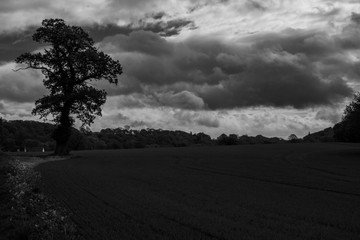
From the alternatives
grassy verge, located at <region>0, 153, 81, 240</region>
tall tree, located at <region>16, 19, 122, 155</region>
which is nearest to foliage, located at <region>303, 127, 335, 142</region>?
tall tree, located at <region>16, 19, 122, 155</region>

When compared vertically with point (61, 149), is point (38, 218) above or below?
below

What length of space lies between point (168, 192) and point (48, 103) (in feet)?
134

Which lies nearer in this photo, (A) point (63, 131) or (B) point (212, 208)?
(B) point (212, 208)

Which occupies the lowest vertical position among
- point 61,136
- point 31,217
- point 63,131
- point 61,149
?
point 31,217

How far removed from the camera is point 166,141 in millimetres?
145000

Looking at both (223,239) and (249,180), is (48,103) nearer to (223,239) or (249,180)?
(249,180)

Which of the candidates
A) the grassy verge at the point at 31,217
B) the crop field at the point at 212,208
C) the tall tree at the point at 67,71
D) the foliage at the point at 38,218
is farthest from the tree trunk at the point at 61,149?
the foliage at the point at 38,218

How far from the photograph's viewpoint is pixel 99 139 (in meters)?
145

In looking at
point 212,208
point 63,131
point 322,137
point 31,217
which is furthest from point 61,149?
point 322,137

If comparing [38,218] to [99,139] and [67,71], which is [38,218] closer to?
[67,71]

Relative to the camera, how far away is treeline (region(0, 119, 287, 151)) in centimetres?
11144

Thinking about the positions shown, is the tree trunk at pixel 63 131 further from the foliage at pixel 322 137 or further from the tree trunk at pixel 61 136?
the foliage at pixel 322 137

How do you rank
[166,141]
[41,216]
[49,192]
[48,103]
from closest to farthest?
[41,216], [49,192], [48,103], [166,141]

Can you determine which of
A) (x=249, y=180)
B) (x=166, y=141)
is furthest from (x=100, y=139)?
(x=249, y=180)
